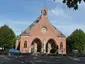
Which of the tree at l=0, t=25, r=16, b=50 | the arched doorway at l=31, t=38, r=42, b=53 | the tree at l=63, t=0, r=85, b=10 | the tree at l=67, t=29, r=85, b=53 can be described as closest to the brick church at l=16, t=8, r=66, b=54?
the arched doorway at l=31, t=38, r=42, b=53

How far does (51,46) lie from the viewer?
9031cm

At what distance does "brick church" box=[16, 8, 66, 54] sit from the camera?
283 ft

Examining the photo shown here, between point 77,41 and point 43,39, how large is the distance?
15937 millimetres

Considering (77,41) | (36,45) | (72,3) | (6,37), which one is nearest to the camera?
(72,3)

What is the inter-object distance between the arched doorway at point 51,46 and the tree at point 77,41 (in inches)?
403

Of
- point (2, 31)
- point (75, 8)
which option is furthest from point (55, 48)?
point (75, 8)

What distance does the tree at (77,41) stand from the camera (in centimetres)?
9475

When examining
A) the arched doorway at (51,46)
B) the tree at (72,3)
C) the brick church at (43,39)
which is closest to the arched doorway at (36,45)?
the brick church at (43,39)

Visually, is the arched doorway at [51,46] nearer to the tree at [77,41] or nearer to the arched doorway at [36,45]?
the arched doorway at [36,45]

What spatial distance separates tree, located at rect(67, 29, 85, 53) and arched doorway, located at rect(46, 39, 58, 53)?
10237 mm

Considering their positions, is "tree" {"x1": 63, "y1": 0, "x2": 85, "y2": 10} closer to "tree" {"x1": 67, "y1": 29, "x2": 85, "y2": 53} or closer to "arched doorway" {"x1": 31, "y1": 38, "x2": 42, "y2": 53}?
"arched doorway" {"x1": 31, "y1": 38, "x2": 42, "y2": 53}

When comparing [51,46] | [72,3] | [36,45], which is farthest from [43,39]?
[72,3]

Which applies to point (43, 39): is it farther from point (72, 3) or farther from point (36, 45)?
point (72, 3)

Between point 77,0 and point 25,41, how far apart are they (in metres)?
79.6
